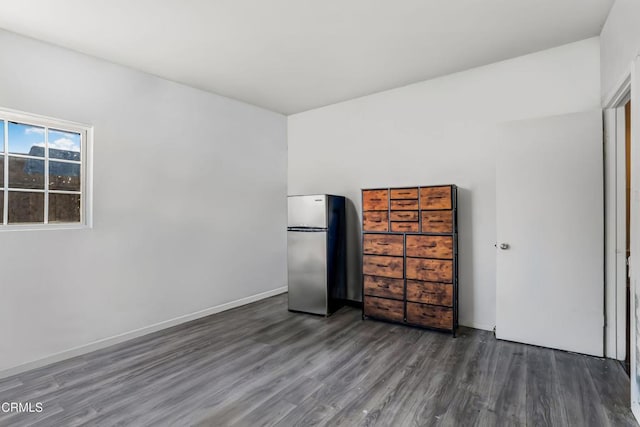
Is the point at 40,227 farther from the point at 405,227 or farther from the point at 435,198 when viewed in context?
the point at 435,198

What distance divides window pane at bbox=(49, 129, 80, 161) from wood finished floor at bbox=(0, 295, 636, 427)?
1.78 meters

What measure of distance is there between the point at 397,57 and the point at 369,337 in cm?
272

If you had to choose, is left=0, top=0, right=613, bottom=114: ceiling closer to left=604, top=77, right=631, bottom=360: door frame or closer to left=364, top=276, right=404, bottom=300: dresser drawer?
left=604, top=77, right=631, bottom=360: door frame

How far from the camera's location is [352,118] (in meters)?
4.31

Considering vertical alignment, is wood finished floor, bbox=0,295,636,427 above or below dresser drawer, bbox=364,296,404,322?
below

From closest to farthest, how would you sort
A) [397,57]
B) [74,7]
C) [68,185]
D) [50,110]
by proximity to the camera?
[74,7] < [50,110] < [68,185] < [397,57]

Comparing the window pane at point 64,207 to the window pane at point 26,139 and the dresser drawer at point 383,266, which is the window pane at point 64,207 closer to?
the window pane at point 26,139

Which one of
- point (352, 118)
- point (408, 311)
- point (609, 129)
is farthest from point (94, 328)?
point (609, 129)

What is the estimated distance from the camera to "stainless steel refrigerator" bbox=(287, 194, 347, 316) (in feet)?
12.7

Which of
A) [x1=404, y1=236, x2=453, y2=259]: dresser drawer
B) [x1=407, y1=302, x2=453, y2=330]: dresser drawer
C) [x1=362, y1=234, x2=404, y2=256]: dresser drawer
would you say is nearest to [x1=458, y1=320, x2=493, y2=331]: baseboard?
[x1=407, y1=302, x2=453, y2=330]: dresser drawer

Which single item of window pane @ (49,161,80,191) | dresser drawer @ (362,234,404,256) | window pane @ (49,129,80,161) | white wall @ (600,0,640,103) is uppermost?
white wall @ (600,0,640,103)

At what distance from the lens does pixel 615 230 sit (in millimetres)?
2637

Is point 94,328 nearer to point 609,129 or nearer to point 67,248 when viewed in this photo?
point 67,248

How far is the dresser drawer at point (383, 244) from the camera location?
349 centimetres
